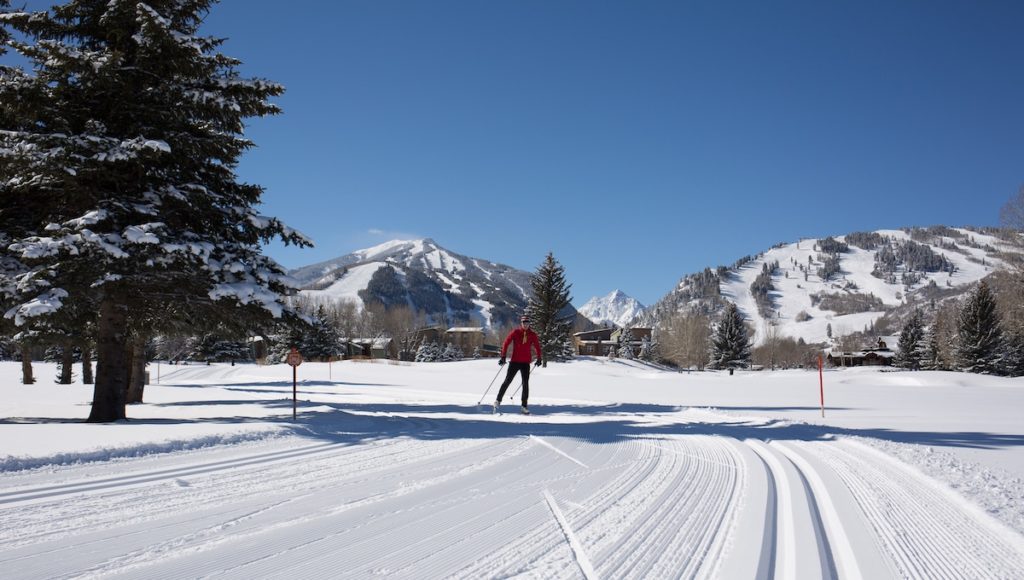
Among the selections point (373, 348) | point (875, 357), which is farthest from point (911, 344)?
point (373, 348)

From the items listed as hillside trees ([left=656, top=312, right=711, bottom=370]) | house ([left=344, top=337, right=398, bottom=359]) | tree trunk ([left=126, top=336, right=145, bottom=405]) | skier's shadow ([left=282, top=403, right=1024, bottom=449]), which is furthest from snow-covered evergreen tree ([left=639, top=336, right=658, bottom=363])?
skier's shadow ([left=282, top=403, right=1024, bottom=449])

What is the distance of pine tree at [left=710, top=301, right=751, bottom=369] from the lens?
191ft

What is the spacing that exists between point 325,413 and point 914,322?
76.9 meters

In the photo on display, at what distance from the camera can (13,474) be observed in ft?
15.8

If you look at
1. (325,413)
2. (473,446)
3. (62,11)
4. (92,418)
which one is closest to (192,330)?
(92,418)

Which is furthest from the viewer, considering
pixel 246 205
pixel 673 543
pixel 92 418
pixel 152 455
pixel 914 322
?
pixel 914 322

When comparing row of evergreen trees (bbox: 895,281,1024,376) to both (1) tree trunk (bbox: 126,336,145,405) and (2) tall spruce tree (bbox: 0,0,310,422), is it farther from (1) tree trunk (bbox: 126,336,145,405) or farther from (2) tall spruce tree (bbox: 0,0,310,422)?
(1) tree trunk (bbox: 126,336,145,405)

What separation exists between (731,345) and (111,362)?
5780 cm

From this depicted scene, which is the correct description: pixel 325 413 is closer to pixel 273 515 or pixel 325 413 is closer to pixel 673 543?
pixel 273 515

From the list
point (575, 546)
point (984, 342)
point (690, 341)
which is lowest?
point (690, 341)

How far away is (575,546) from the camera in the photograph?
10.3 feet

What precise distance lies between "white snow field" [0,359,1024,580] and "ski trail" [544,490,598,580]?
0.02 m

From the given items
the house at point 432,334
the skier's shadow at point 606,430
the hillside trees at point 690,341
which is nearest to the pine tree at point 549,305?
the hillside trees at point 690,341

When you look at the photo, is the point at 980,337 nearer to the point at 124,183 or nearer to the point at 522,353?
the point at 522,353
